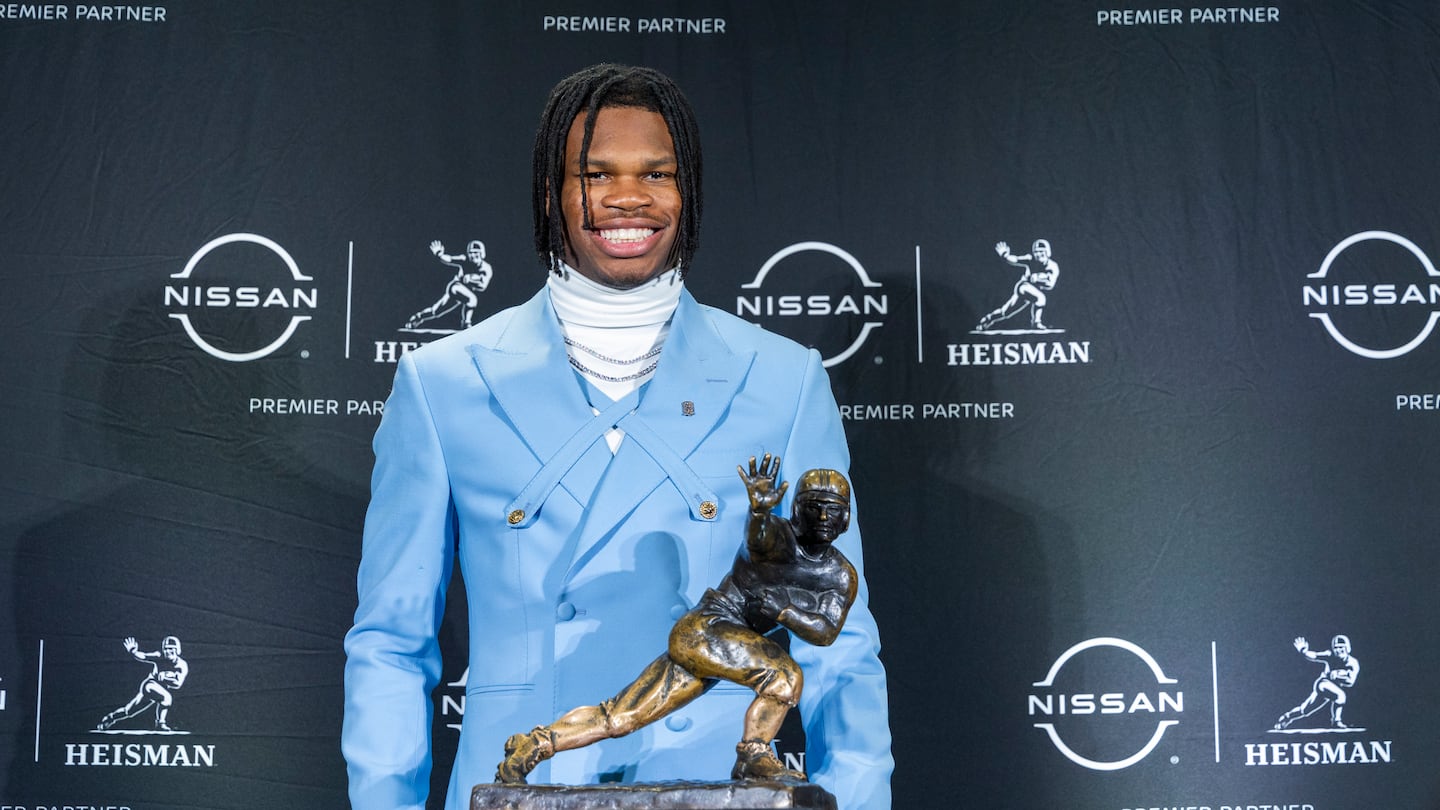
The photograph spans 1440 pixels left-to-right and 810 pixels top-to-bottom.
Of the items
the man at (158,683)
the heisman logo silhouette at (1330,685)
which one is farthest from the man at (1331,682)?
the man at (158,683)

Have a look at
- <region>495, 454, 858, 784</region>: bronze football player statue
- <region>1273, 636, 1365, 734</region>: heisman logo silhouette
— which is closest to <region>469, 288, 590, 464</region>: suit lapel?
<region>495, 454, 858, 784</region>: bronze football player statue

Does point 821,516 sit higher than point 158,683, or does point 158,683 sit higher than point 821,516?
point 821,516

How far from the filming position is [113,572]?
3281 mm

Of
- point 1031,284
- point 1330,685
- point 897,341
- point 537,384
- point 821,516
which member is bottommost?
point 1330,685

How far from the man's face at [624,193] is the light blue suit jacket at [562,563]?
0.12m

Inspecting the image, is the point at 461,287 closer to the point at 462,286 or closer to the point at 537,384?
the point at 462,286

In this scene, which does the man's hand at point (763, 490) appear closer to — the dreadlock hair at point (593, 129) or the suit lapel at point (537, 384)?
the suit lapel at point (537, 384)

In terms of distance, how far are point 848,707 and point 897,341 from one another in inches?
55.2

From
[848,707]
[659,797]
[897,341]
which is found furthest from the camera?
[897,341]

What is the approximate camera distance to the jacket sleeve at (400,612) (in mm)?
2088

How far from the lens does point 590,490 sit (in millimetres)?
2156

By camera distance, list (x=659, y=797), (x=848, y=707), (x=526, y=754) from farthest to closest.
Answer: (x=848, y=707)
(x=526, y=754)
(x=659, y=797)

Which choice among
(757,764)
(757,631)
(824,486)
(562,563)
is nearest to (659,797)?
(757,764)

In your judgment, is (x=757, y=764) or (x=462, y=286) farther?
(x=462, y=286)
